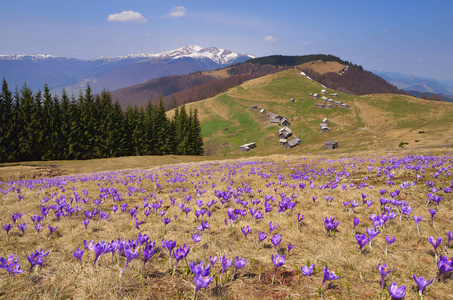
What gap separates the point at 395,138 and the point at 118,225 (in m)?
78.5

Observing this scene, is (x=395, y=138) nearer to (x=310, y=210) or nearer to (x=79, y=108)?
(x=310, y=210)

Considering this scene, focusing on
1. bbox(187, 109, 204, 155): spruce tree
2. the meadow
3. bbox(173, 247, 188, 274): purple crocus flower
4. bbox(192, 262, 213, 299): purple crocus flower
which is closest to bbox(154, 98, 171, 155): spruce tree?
bbox(187, 109, 204, 155): spruce tree

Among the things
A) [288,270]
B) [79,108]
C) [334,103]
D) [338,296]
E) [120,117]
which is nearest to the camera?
[338,296]

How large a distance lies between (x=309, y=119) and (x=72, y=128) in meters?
92.1

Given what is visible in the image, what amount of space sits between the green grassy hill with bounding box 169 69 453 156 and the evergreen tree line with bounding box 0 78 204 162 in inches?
1423

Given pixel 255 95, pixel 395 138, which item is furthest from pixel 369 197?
pixel 255 95

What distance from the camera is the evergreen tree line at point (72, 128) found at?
162 ft

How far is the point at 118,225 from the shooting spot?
625cm

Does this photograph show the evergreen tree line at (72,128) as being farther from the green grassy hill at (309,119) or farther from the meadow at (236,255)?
the meadow at (236,255)

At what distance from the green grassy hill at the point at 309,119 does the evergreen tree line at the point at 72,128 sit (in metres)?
36.1

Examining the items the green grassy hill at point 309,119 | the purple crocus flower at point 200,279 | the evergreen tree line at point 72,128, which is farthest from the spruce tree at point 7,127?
the purple crocus flower at point 200,279

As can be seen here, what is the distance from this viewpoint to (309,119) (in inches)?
4149

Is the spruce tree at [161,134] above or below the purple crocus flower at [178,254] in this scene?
below

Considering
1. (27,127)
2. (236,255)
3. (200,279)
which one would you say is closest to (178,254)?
(200,279)
